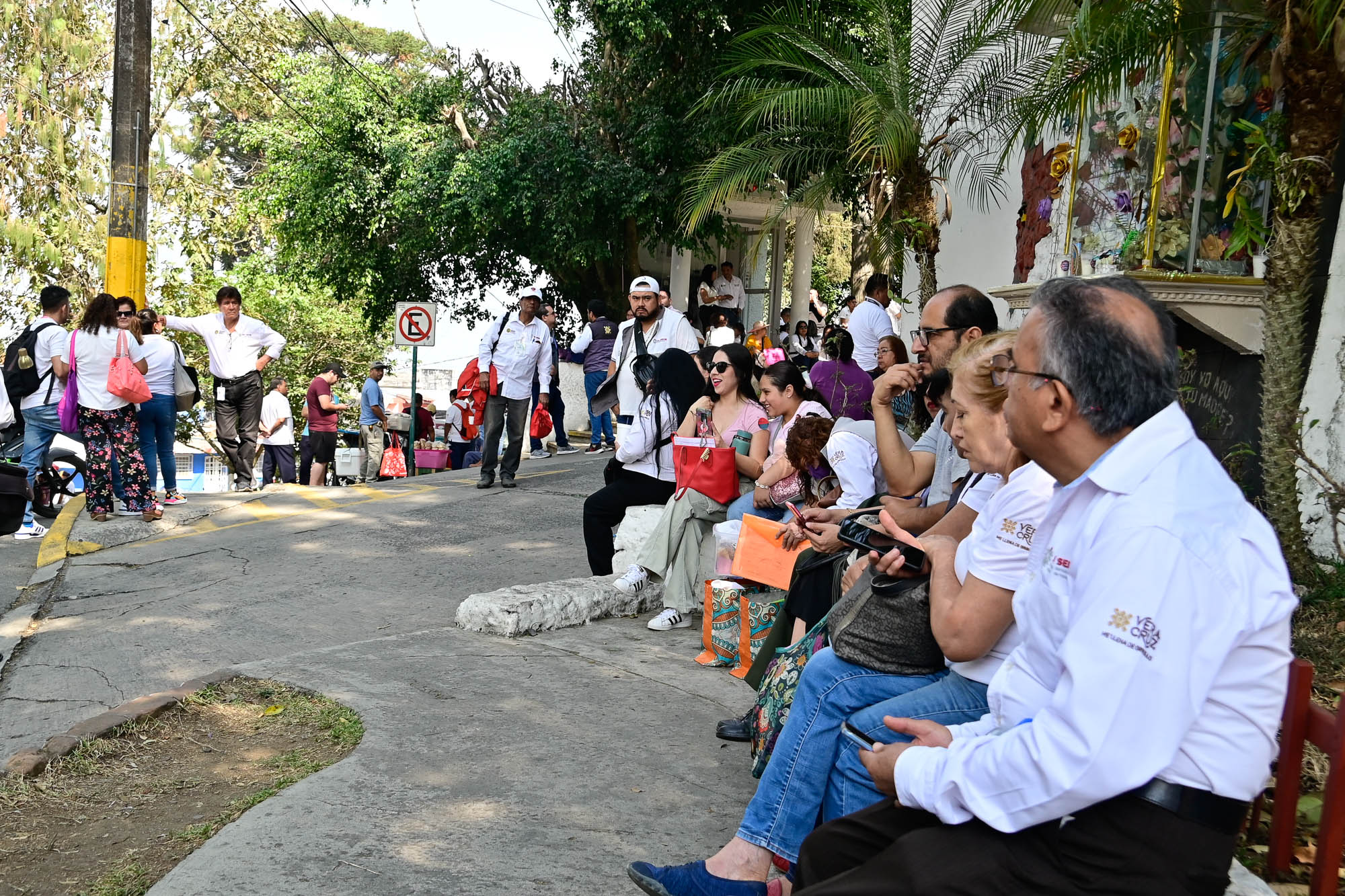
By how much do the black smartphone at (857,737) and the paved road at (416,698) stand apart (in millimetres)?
889

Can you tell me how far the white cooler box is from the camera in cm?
1962

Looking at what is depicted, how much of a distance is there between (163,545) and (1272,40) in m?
8.13

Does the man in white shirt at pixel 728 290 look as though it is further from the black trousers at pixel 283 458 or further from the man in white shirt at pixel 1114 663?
the man in white shirt at pixel 1114 663

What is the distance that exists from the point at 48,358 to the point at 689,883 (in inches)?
340

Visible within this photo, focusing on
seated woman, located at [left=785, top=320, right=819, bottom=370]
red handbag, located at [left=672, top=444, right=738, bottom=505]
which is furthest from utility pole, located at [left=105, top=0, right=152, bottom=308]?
seated woman, located at [left=785, top=320, right=819, bottom=370]

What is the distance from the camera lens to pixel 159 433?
34.0ft

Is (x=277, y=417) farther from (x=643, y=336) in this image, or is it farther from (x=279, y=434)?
(x=643, y=336)

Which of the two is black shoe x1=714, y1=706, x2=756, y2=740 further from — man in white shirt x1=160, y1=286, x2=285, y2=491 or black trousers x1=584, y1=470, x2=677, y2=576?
man in white shirt x1=160, y1=286, x2=285, y2=491

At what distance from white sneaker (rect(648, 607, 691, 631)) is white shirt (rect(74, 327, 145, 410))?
199 inches

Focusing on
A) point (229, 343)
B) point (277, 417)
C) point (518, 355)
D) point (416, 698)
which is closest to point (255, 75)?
point (277, 417)

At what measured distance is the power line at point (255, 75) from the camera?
2194 centimetres

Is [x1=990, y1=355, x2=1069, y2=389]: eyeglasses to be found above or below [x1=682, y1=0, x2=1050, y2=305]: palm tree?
below

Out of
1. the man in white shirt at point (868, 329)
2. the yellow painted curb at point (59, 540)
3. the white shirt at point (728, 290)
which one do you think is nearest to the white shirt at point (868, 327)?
the man in white shirt at point (868, 329)

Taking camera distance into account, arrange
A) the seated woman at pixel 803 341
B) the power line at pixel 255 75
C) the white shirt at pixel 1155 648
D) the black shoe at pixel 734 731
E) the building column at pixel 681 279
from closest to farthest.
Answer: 1. the white shirt at pixel 1155 648
2. the black shoe at pixel 734 731
3. the seated woman at pixel 803 341
4. the power line at pixel 255 75
5. the building column at pixel 681 279
